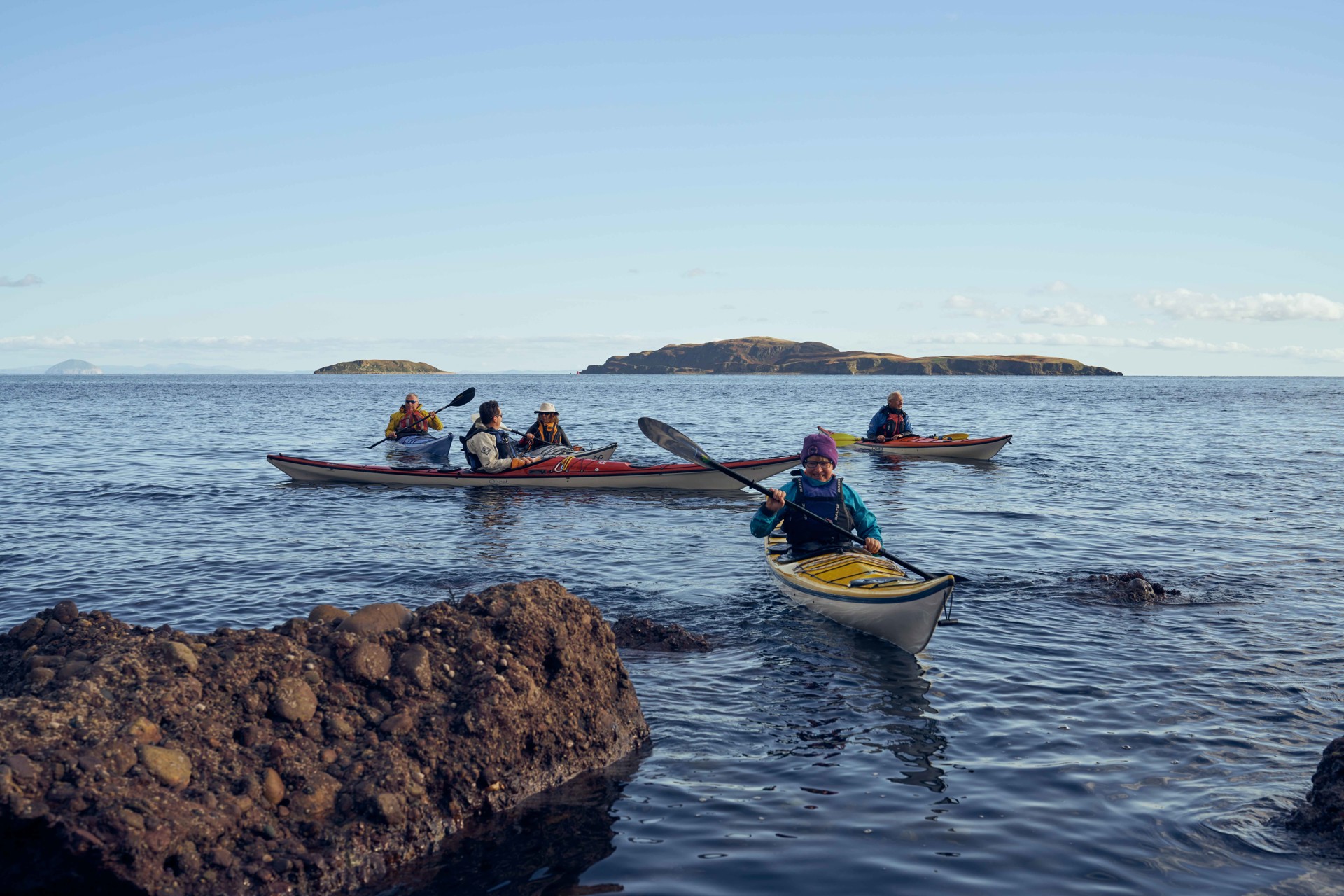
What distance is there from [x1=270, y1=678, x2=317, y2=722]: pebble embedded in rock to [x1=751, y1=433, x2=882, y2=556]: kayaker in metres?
5.25

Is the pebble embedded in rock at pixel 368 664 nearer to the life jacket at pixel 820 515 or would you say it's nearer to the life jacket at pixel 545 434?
the life jacket at pixel 820 515

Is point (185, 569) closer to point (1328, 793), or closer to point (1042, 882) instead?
point (1042, 882)

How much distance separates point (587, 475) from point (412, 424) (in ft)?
29.4

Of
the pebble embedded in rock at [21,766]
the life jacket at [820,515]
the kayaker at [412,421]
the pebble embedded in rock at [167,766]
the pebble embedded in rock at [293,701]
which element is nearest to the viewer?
the pebble embedded in rock at [21,766]

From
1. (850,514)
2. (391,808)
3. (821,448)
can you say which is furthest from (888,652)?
(391,808)

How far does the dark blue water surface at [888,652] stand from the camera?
4.55 metres

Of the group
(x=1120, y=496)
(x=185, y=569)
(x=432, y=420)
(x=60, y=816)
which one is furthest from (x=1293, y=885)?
(x=432, y=420)

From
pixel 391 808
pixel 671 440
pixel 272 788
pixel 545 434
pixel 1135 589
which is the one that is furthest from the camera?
pixel 545 434

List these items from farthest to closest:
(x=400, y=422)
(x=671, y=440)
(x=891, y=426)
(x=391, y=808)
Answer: (x=400, y=422)
(x=891, y=426)
(x=671, y=440)
(x=391, y=808)

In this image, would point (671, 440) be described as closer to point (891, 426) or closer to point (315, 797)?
point (315, 797)


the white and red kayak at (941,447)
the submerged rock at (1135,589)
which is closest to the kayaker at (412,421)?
the white and red kayak at (941,447)

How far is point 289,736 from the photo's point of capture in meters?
4.45

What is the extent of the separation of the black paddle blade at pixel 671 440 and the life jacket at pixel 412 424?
46.3 ft

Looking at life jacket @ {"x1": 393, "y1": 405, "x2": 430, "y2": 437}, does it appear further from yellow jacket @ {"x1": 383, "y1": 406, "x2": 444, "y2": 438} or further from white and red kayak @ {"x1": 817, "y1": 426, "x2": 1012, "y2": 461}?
white and red kayak @ {"x1": 817, "y1": 426, "x2": 1012, "y2": 461}
